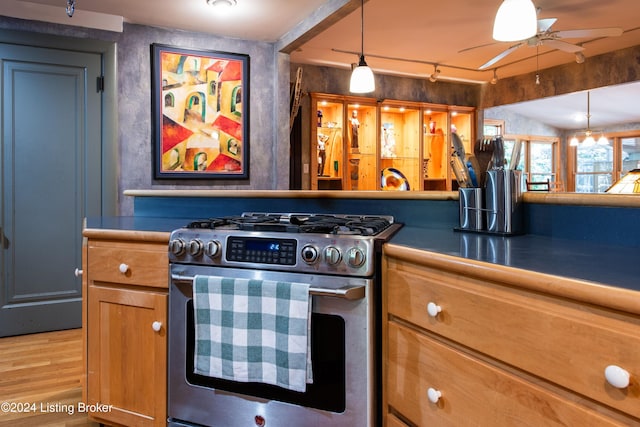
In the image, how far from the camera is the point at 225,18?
3.41 metres

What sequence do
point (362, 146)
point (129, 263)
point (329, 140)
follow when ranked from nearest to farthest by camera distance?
point (129, 263), point (329, 140), point (362, 146)

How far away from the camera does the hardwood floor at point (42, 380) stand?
2004 mm

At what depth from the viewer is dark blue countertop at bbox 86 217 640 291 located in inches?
34.1

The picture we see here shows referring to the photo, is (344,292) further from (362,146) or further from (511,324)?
(362,146)

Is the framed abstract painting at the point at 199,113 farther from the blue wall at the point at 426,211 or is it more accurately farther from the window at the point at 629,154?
the window at the point at 629,154

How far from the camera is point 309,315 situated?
142 cm

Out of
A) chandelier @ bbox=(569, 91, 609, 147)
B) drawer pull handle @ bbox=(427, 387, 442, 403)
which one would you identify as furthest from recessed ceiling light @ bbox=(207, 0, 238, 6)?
chandelier @ bbox=(569, 91, 609, 147)

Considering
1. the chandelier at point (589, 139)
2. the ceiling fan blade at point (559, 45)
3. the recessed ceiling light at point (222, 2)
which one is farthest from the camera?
the chandelier at point (589, 139)

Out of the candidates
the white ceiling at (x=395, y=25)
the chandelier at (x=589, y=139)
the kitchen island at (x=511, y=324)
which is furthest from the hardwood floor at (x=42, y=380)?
the chandelier at (x=589, y=139)

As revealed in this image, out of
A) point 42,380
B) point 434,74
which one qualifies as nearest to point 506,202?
point 42,380

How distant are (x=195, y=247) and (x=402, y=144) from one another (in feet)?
14.3

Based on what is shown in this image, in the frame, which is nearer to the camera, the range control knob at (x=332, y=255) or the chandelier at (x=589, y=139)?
the range control knob at (x=332, y=255)

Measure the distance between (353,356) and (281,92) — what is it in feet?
9.63

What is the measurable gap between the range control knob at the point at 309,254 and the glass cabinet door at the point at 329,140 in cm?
357
